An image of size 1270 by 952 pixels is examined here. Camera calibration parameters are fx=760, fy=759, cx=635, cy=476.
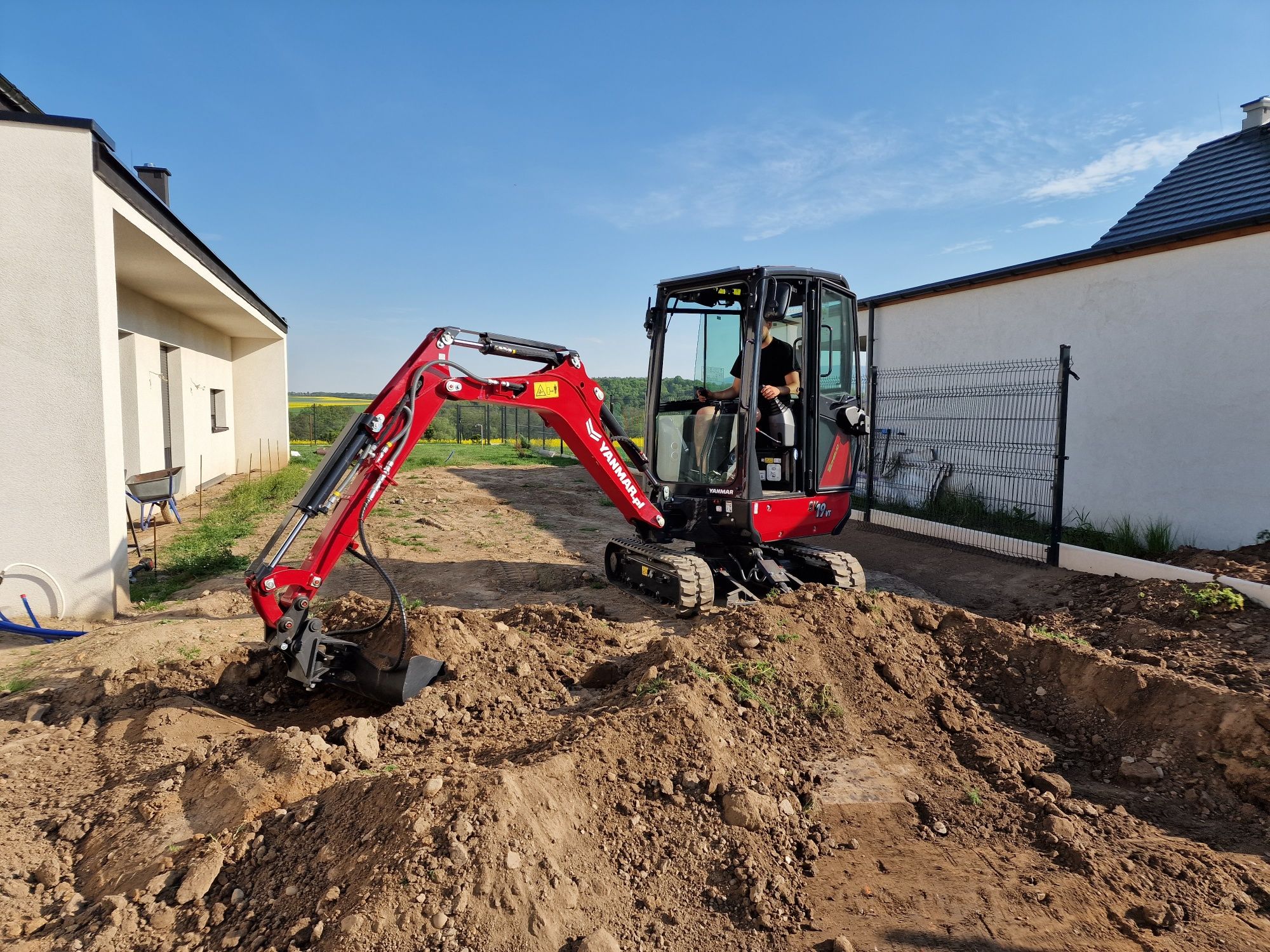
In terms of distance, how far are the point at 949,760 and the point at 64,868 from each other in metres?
4.02

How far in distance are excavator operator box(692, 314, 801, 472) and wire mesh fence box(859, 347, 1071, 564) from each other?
3872 mm

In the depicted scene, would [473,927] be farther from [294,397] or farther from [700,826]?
[294,397]

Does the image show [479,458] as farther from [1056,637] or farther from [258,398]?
[1056,637]

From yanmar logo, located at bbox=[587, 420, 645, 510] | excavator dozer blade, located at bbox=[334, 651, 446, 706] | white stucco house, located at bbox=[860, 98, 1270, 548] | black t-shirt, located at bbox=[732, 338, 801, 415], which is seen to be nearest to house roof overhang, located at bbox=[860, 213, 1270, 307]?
white stucco house, located at bbox=[860, 98, 1270, 548]

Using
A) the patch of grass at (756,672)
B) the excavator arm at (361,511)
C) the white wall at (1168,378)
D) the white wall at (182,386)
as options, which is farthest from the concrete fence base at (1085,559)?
the white wall at (182,386)

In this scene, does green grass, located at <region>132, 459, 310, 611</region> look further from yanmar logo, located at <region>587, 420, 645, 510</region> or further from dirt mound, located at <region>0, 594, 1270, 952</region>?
yanmar logo, located at <region>587, 420, 645, 510</region>

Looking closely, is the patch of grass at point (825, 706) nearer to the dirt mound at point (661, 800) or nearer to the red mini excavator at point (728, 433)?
the dirt mound at point (661, 800)

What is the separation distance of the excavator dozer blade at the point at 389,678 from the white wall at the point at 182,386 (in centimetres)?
727

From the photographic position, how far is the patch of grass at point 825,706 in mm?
4270

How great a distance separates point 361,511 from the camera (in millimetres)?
4344

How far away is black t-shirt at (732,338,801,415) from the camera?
6.61 meters

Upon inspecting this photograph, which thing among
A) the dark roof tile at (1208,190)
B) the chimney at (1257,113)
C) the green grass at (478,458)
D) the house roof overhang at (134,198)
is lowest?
the green grass at (478,458)

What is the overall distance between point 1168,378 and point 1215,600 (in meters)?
4.21

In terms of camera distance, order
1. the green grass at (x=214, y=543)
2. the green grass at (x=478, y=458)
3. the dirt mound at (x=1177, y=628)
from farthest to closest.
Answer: the green grass at (x=478, y=458)
the green grass at (x=214, y=543)
the dirt mound at (x=1177, y=628)
